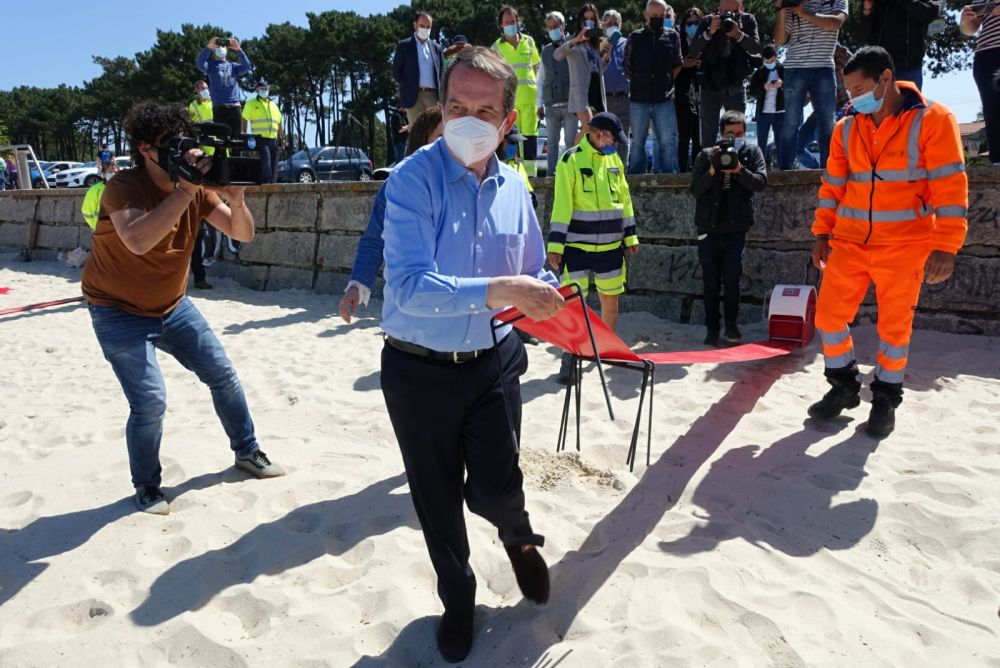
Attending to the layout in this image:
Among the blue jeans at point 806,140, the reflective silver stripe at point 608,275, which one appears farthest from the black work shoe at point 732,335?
the blue jeans at point 806,140

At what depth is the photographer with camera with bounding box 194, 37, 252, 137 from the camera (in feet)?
35.2

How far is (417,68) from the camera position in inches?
341

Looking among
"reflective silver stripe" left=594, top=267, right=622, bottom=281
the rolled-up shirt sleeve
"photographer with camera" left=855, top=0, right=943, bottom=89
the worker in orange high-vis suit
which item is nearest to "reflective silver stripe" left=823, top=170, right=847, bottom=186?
the worker in orange high-vis suit

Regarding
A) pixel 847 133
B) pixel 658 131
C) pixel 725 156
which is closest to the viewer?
pixel 847 133

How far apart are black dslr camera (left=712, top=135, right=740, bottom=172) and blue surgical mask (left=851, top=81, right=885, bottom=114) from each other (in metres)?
1.75

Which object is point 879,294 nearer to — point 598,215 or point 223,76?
point 598,215

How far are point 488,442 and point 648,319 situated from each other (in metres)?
4.96

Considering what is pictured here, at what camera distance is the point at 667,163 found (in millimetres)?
7758

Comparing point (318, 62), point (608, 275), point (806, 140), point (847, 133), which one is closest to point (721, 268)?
point (608, 275)

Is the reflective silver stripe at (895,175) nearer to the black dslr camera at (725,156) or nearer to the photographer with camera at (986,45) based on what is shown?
the black dslr camera at (725,156)

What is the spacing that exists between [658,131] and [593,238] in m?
2.93

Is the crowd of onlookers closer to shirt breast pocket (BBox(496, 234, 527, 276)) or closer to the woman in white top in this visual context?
the woman in white top

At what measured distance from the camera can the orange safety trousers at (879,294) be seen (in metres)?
3.75

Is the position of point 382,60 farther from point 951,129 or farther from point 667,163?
point 951,129
